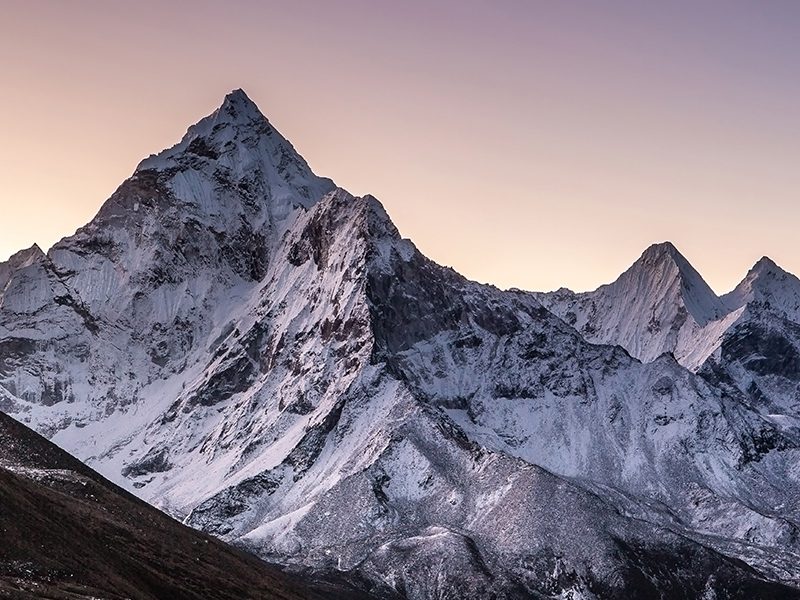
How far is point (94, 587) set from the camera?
18725cm

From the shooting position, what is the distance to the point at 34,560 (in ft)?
611

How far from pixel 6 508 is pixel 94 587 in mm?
21283

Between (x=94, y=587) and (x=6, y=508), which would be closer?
(x=94, y=587)

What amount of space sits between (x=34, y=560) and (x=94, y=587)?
28.1 feet

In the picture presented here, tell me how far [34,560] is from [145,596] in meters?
18.7

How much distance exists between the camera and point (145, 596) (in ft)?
650

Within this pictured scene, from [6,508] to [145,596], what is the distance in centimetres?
2322

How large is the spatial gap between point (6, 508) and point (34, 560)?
16.0 meters

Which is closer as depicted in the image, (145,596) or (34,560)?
(34,560)

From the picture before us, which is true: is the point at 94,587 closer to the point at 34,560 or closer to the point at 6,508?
the point at 34,560

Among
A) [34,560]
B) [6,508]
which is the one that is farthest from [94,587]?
[6,508]

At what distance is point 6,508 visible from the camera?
199625 millimetres
